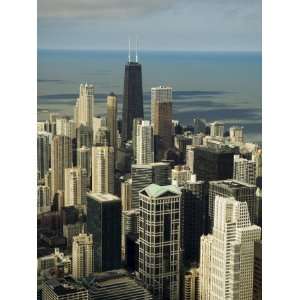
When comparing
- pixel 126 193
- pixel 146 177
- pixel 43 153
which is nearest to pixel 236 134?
pixel 146 177

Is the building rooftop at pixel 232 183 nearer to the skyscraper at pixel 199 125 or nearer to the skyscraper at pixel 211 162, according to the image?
the skyscraper at pixel 211 162

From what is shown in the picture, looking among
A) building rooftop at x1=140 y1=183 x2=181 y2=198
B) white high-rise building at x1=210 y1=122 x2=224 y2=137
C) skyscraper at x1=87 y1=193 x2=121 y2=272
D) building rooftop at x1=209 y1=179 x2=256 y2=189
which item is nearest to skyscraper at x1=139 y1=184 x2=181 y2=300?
building rooftop at x1=140 y1=183 x2=181 y2=198

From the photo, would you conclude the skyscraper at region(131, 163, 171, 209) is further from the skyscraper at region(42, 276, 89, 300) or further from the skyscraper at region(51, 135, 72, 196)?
the skyscraper at region(42, 276, 89, 300)

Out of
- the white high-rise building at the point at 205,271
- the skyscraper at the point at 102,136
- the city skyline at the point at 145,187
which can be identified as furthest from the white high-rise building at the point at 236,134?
the skyscraper at the point at 102,136
